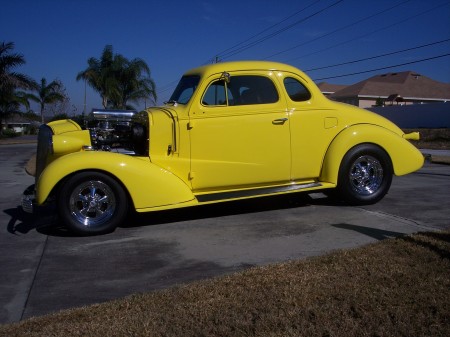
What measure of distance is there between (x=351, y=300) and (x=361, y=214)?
10.0 ft

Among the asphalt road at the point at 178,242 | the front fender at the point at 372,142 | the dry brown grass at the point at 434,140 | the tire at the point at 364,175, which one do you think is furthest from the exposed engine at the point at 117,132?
the dry brown grass at the point at 434,140

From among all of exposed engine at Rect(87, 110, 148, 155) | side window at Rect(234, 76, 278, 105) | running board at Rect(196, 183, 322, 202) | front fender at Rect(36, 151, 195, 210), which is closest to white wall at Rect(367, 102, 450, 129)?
running board at Rect(196, 183, 322, 202)

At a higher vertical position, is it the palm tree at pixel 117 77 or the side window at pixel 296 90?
the palm tree at pixel 117 77

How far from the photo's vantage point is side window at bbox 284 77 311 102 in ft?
21.7

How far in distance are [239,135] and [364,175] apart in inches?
78.5

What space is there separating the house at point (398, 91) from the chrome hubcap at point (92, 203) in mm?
50736

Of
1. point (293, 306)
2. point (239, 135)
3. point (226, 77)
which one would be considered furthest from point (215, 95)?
point (293, 306)

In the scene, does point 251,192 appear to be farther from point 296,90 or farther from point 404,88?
point 404,88

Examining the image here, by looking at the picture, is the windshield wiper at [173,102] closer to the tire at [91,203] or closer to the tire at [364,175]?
the tire at [91,203]

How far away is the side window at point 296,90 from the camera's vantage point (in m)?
6.61

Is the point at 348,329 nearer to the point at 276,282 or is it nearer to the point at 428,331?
the point at 428,331

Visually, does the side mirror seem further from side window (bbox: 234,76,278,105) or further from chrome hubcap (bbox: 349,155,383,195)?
chrome hubcap (bbox: 349,155,383,195)

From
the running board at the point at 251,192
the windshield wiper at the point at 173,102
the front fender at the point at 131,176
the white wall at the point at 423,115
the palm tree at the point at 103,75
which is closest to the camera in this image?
the front fender at the point at 131,176

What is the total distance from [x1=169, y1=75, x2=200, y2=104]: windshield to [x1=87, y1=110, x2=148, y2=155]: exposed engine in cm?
67
